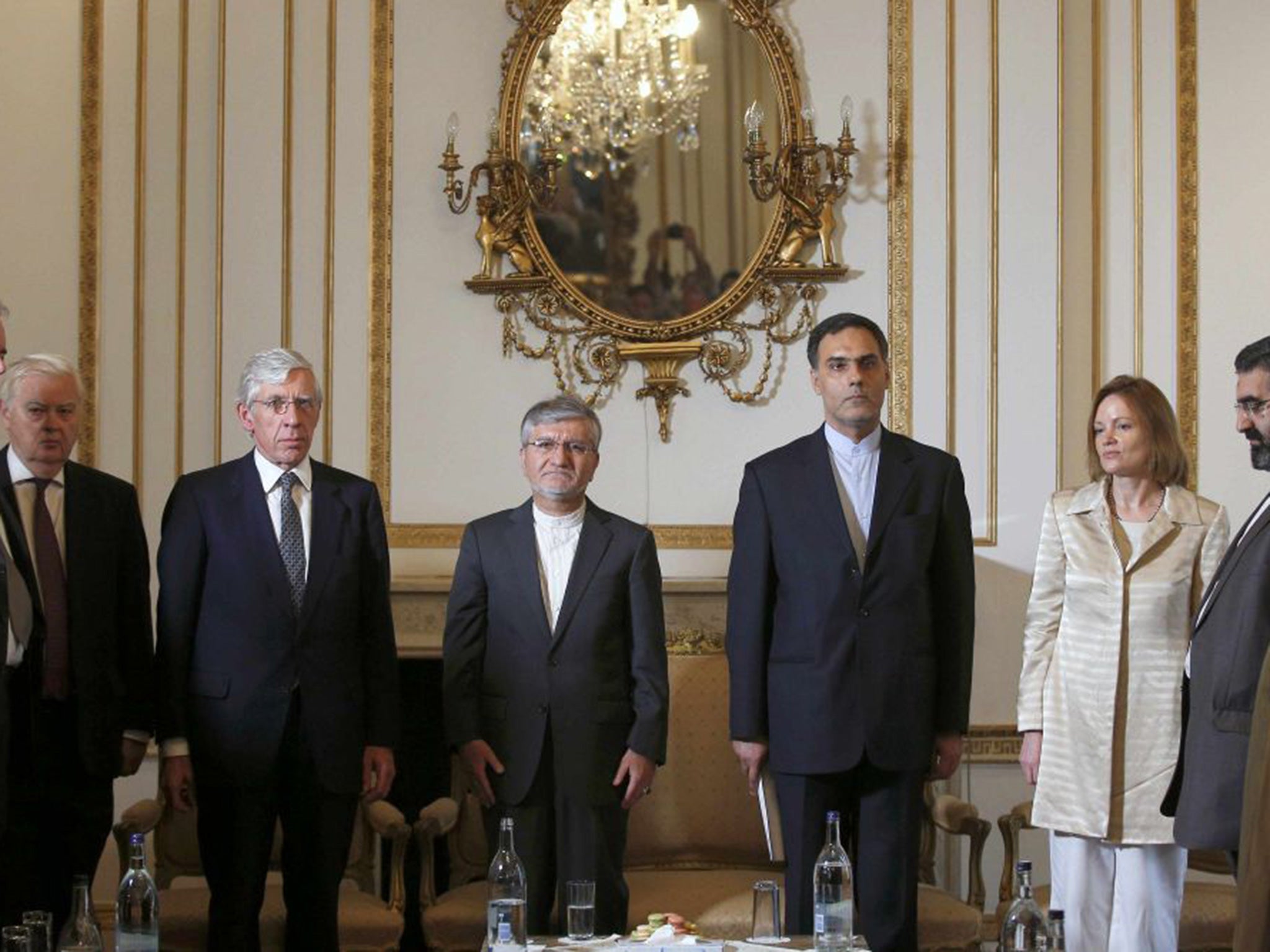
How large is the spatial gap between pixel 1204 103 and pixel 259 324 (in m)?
2.98

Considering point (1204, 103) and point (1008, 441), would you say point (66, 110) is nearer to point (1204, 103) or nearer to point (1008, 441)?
point (1008, 441)

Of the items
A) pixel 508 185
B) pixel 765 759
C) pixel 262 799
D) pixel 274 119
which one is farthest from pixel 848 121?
pixel 262 799

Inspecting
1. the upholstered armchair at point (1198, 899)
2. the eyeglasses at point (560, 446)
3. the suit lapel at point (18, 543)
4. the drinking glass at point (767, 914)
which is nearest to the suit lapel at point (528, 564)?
the eyeglasses at point (560, 446)

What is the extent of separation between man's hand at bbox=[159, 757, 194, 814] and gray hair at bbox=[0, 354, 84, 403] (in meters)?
0.86

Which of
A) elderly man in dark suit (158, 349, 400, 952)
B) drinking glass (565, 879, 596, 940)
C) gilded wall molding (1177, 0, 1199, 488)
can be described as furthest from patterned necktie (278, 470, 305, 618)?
gilded wall molding (1177, 0, 1199, 488)

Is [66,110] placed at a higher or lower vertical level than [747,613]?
higher

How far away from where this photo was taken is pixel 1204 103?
548cm

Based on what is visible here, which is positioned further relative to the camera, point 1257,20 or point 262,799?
point 1257,20

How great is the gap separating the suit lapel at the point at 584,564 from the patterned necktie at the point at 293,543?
0.61 m

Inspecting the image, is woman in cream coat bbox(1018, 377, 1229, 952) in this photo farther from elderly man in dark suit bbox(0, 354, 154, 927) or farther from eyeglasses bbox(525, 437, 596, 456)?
elderly man in dark suit bbox(0, 354, 154, 927)

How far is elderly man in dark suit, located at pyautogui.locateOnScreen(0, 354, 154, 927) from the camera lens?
3832 mm

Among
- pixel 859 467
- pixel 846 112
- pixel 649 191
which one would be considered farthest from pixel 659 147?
pixel 859 467

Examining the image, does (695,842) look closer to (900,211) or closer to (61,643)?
(61,643)

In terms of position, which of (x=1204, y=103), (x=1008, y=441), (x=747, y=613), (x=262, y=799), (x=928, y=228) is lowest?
(x=262, y=799)
